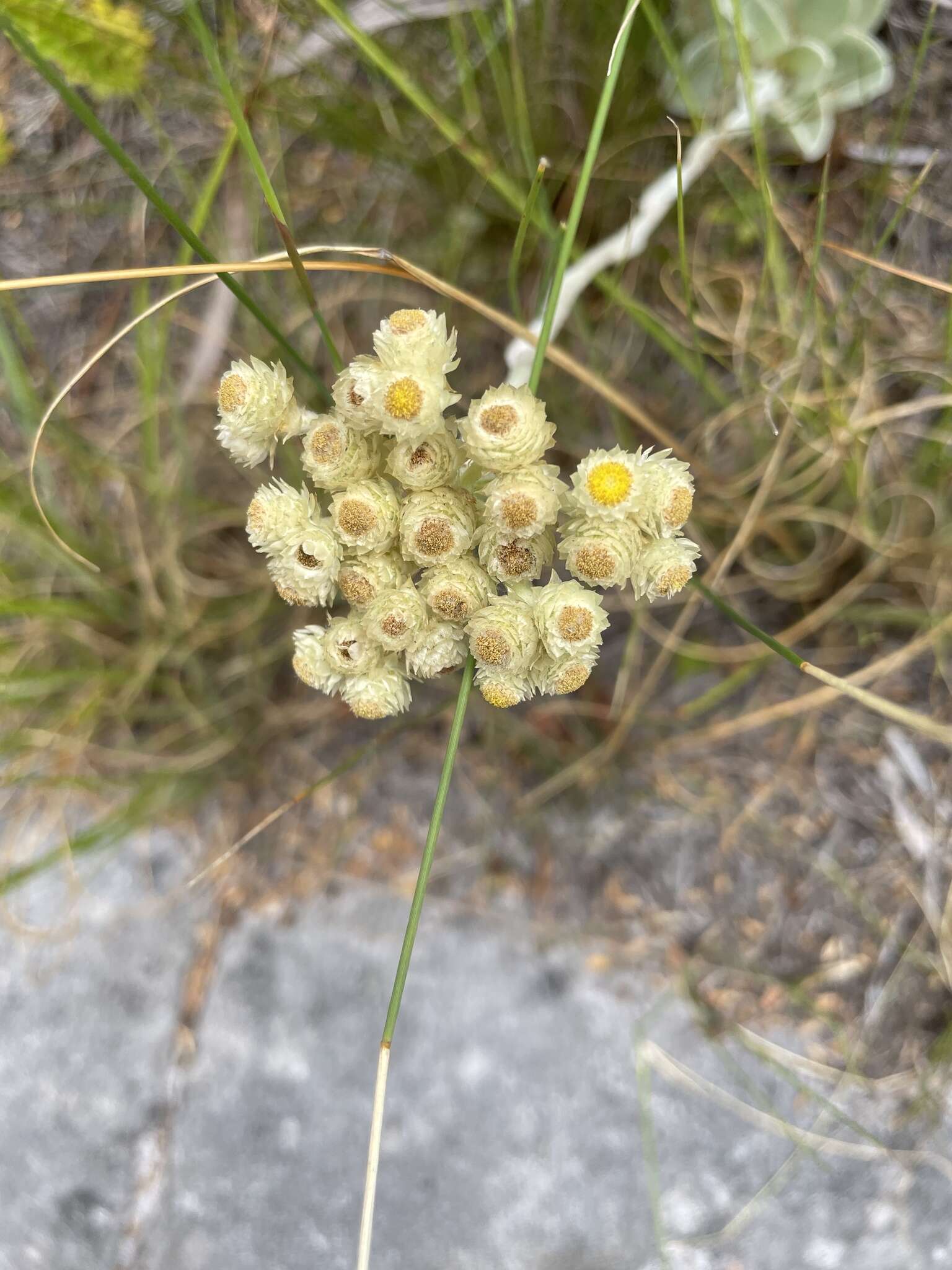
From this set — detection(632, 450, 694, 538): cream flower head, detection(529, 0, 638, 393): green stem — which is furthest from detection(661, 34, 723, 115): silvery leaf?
detection(632, 450, 694, 538): cream flower head

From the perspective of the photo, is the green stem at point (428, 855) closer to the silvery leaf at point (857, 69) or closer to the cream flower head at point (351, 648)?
the cream flower head at point (351, 648)

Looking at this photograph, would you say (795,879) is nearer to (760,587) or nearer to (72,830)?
(760,587)

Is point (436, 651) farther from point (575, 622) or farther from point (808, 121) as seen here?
point (808, 121)

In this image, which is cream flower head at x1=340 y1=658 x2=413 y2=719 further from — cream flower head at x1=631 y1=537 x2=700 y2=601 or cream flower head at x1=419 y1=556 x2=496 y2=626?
cream flower head at x1=631 y1=537 x2=700 y2=601

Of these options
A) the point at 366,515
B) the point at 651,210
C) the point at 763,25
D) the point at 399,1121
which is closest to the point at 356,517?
the point at 366,515

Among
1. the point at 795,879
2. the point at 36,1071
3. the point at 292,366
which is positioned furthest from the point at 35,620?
the point at 795,879

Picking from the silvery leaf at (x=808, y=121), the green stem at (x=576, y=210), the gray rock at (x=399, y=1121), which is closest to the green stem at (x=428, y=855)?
the green stem at (x=576, y=210)
